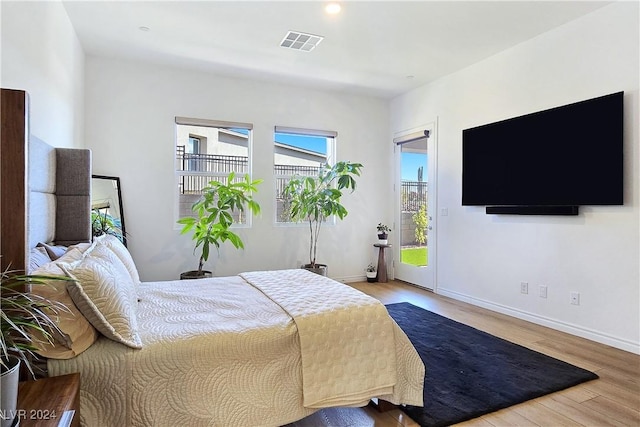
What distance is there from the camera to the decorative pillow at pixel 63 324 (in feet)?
4.49

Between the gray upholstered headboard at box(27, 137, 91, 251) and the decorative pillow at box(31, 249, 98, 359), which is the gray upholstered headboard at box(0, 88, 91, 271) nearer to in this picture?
the gray upholstered headboard at box(27, 137, 91, 251)

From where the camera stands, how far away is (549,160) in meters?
3.35

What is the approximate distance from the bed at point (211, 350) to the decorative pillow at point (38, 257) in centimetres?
1

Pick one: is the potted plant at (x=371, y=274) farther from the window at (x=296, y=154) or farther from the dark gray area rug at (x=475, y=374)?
the dark gray area rug at (x=475, y=374)

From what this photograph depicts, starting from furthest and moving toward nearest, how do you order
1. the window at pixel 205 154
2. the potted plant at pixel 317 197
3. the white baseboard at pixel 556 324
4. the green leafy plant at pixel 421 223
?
the green leafy plant at pixel 421 223, the potted plant at pixel 317 197, the window at pixel 205 154, the white baseboard at pixel 556 324

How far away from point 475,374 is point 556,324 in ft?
4.76

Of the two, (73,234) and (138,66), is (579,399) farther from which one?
(138,66)

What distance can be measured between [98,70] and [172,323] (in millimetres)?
3581

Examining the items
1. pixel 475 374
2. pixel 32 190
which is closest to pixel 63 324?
pixel 32 190

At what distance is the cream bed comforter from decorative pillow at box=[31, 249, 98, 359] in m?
0.03

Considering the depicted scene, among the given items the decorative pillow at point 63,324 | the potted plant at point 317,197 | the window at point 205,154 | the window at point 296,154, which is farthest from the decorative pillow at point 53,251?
the window at point 296,154

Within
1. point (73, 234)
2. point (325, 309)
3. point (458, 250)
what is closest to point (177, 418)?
point (325, 309)

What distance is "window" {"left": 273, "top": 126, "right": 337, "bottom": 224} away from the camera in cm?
500

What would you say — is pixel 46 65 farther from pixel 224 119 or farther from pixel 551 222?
pixel 551 222
